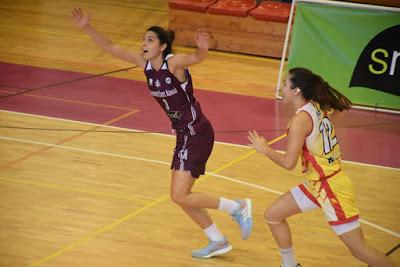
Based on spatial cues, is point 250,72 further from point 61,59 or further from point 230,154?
point 230,154

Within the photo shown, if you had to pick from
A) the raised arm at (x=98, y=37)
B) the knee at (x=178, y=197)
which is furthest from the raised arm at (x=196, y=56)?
the knee at (x=178, y=197)

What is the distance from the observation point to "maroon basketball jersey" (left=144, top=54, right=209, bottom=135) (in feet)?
23.0

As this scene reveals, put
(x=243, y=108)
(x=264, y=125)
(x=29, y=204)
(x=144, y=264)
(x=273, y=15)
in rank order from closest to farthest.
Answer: (x=144, y=264) → (x=29, y=204) → (x=264, y=125) → (x=243, y=108) → (x=273, y=15)

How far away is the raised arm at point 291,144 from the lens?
6148mm

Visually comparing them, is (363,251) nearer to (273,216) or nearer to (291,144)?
(273,216)

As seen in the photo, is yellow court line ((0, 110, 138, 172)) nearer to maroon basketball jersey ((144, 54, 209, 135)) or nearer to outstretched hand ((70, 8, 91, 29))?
outstretched hand ((70, 8, 91, 29))

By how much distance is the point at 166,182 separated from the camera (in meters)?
9.28

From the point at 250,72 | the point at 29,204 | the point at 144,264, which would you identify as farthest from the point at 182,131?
the point at 250,72

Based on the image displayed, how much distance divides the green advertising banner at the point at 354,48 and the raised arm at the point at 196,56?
6.11 m

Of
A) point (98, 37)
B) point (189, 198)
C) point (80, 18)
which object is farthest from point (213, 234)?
point (80, 18)

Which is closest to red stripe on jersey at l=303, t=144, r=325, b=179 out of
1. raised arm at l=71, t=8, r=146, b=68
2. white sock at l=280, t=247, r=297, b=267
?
white sock at l=280, t=247, r=297, b=267

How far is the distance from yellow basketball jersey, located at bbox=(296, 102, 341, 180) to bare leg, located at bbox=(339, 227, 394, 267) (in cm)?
46

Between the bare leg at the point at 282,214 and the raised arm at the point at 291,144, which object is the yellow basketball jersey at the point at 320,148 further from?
the bare leg at the point at 282,214

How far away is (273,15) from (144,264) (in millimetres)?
9328
